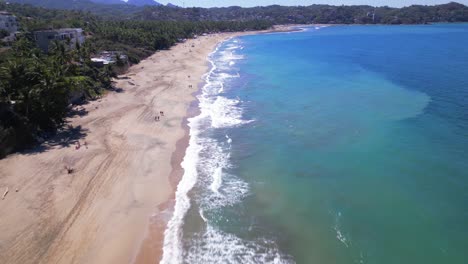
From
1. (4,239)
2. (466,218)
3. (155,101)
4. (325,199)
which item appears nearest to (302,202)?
(325,199)

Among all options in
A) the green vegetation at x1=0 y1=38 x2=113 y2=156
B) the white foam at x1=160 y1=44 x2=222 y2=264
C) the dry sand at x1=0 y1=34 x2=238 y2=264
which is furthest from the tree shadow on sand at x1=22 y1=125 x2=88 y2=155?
the white foam at x1=160 y1=44 x2=222 y2=264

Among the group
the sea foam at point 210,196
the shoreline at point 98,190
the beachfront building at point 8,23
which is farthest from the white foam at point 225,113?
the beachfront building at point 8,23

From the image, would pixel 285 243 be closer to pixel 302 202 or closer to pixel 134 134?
pixel 302 202

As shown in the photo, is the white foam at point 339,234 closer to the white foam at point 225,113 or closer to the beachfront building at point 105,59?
the white foam at point 225,113

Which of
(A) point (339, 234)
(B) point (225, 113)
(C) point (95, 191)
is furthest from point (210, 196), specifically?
(B) point (225, 113)

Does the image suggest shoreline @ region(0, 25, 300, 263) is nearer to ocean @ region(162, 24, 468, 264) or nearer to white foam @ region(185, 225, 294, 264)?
ocean @ region(162, 24, 468, 264)
